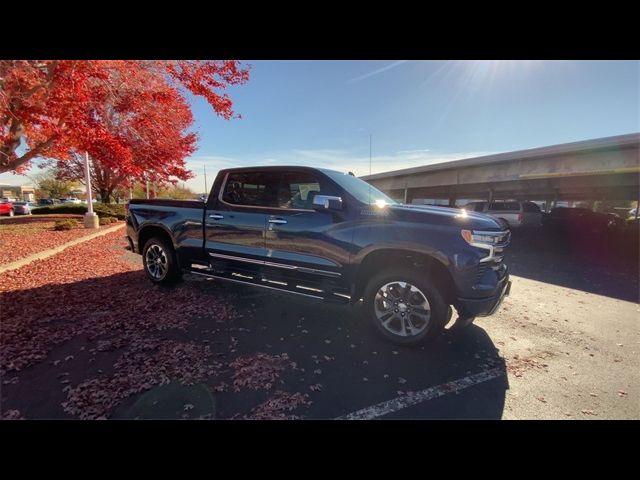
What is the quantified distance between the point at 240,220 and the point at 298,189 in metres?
0.98

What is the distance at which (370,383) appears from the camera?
270 cm

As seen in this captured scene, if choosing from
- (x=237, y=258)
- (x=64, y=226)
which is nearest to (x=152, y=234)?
(x=237, y=258)

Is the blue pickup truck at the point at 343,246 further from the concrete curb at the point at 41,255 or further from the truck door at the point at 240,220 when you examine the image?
the concrete curb at the point at 41,255

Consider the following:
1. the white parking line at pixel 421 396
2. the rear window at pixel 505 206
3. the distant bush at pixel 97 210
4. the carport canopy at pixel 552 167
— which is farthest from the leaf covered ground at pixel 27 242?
the carport canopy at pixel 552 167

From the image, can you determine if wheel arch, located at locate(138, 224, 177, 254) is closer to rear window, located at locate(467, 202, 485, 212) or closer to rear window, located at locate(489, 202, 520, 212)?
rear window, located at locate(489, 202, 520, 212)

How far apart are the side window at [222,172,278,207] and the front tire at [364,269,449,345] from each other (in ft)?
6.09

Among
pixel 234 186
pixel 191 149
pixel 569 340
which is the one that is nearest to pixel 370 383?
pixel 569 340

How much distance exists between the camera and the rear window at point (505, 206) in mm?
15287

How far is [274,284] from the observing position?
159 inches

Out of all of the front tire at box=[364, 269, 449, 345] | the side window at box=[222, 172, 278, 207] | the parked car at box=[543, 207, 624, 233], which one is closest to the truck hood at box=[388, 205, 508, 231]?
the front tire at box=[364, 269, 449, 345]

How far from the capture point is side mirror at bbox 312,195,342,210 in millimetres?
3410

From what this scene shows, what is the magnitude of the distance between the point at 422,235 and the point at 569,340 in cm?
262

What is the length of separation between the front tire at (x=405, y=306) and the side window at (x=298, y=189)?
1.38 m

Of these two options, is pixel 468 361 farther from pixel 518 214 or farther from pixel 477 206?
pixel 477 206
